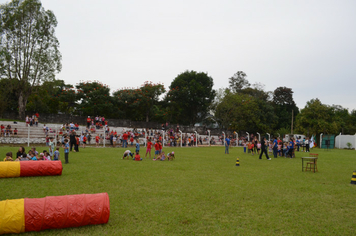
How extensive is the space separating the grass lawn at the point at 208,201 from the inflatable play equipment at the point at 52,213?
0.15 m

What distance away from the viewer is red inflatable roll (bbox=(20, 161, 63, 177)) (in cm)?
954

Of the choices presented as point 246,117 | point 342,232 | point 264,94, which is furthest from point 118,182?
point 264,94

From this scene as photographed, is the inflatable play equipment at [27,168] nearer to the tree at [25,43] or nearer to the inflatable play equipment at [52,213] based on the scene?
the inflatable play equipment at [52,213]

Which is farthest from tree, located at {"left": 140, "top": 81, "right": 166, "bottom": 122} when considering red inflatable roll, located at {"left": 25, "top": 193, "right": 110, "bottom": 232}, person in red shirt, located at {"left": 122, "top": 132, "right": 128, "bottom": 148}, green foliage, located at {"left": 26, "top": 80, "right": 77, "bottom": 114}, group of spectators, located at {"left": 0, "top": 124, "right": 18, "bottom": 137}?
red inflatable roll, located at {"left": 25, "top": 193, "right": 110, "bottom": 232}

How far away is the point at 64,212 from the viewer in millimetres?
4773

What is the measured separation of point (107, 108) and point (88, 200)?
120ft

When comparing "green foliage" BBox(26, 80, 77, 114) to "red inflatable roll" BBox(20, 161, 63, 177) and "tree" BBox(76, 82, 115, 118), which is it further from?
"red inflatable roll" BBox(20, 161, 63, 177)

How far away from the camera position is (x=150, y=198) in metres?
7.00

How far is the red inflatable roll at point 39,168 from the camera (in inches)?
376

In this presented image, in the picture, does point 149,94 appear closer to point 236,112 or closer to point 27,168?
point 236,112

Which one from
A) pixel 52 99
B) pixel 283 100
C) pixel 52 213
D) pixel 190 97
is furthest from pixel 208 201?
pixel 283 100

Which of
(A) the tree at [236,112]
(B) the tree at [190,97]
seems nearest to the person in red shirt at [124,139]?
(B) the tree at [190,97]

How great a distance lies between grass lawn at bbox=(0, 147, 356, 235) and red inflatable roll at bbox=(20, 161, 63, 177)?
13.6 inches

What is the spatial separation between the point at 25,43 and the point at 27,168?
102ft
